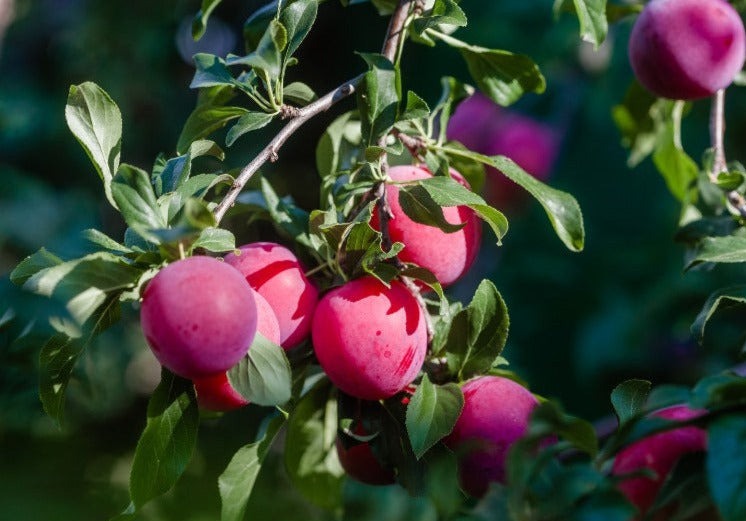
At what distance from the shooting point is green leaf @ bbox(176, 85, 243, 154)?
0.68 m

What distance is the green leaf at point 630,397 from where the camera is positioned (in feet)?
1.83

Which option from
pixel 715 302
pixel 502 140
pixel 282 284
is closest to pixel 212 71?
pixel 282 284

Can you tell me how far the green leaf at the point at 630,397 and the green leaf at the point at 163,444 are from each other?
0.91ft

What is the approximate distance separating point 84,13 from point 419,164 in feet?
5.47

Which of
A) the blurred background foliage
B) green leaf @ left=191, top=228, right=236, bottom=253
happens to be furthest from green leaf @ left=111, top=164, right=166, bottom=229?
the blurred background foliage

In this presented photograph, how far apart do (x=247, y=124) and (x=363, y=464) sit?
268 mm

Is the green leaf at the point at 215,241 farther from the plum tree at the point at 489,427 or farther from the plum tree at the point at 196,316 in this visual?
the plum tree at the point at 489,427

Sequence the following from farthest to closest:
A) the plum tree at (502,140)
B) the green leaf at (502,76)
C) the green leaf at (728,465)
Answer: the plum tree at (502,140) → the green leaf at (502,76) → the green leaf at (728,465)

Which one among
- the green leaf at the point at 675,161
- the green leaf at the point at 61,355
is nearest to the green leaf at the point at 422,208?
the green leaf at the point at 61,355

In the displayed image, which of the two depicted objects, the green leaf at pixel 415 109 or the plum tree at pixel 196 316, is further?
the green leaf at pixel 415 109

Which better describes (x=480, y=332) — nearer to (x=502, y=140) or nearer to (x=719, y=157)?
(x=719, y=157)

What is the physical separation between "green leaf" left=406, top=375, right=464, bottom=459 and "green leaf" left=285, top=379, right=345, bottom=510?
3.6 inches

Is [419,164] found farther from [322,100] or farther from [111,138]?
[111,138]

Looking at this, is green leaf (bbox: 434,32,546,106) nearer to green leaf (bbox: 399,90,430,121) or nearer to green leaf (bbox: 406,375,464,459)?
green leaf (bbox: 399,90,430,121)
